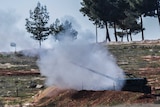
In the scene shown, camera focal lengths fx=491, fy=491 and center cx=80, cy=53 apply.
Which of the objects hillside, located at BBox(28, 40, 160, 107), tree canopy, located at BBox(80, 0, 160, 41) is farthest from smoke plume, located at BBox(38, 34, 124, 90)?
tree canopy, located at BBox(80, 0, 160, 41)

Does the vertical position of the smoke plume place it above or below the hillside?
above

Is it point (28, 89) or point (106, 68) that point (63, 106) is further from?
point (28, 89)

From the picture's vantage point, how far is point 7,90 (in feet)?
192

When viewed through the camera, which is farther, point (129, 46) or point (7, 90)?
point (129, 46)

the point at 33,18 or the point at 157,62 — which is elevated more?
the point at 33,18

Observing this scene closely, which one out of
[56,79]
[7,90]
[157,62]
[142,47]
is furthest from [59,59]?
[142,47]

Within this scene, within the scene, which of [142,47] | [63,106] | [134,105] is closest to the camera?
[134,105]

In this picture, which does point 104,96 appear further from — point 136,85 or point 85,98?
point 136,85

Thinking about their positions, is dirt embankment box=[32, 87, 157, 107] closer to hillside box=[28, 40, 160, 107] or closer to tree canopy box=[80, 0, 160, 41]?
hillside box=[28, 40, 160, 107]

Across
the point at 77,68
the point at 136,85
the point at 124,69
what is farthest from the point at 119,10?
the point at 136,85

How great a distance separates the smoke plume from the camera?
50406 millimetres

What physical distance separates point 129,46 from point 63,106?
52508mm

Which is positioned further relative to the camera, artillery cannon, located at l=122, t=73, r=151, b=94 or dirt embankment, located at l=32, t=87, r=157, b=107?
artillery cannon, located at l=122, t=73, r=151, b=94

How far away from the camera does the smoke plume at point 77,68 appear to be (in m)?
50.4
